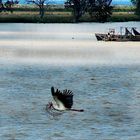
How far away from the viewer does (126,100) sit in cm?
4519

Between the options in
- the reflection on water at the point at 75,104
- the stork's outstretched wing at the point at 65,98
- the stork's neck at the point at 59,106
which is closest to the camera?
the reflection on water at the point at 75,104

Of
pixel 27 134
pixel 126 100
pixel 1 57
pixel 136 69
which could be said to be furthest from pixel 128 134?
pixel 1 57

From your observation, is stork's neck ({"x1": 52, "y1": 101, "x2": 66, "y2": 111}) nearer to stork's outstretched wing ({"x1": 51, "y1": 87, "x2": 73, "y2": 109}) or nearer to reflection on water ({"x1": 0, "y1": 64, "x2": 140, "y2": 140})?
stork's outstretched wing ({"x1": 51, "y1": 87, "x2": 73, "y2": 109})

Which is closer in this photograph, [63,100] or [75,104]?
[63,100]

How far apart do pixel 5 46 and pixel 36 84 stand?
67.2 meters

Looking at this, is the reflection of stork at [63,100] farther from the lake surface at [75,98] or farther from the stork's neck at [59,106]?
the lake surface at [75,98]

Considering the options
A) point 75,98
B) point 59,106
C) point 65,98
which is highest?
point 65,98

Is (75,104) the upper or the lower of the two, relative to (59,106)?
lower

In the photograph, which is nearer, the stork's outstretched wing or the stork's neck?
the stork's outstretched wing

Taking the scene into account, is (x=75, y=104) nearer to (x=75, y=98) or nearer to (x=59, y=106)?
(x=59, y=106)

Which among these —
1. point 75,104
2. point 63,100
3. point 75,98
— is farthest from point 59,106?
point 75,98

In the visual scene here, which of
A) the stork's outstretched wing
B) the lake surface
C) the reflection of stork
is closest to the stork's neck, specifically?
the reflection of stork

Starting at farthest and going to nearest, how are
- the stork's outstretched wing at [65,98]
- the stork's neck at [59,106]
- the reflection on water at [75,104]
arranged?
the stork's neck at [59,106], the stork's outstretched wing at [65,98], the reflection on water at [75,104]

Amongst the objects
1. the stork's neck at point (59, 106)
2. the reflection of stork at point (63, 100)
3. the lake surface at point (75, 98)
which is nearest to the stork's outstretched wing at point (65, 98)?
the reflection of stork at point (63, 100)
